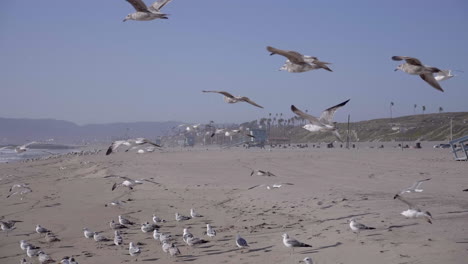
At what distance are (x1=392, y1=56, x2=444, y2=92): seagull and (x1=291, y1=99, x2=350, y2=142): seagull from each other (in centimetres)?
140

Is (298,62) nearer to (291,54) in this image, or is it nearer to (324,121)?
(291,54)

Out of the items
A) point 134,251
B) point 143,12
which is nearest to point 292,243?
point 134,251

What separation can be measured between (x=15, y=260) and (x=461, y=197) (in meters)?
10.1

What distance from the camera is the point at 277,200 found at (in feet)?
49.5

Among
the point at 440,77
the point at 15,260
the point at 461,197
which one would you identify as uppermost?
the point at 440,77

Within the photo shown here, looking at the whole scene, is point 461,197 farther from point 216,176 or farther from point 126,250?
point 216,176

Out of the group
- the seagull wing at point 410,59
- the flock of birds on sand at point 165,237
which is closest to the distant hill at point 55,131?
the flock of birds on sand at point 165,237

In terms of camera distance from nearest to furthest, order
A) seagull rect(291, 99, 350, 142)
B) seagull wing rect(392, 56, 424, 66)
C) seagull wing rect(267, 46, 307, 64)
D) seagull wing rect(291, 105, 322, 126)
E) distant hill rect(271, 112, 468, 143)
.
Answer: seagull wing rect(392, 56, 424, 66), seagull wing rect(267, 46, 307, 64), seagull wing rect(291, 105, 322, 126), seagull rect(291, 99, 350, 142), distant hill rect(271, 112, 468, 143)

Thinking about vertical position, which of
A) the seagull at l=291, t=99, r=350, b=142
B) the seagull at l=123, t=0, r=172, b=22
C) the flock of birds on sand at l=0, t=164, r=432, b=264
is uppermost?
the seagull at l=123, t=0, r=172, b=22

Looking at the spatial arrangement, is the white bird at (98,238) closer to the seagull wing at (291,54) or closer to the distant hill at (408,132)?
the seagull wing at (291,54)

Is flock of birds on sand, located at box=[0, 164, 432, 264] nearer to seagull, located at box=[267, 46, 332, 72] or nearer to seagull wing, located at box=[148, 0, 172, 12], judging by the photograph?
seagull, located at box=[267, 46, 332, 72]

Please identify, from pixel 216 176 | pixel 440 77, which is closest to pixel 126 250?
pixel 440 77

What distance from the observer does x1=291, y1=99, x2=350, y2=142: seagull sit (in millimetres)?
7832

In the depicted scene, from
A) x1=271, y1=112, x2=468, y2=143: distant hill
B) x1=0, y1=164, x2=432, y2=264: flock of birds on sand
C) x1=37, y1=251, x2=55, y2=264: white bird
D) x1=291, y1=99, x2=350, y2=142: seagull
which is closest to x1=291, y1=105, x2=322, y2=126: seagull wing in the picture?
x1=291, y1=99, x2=350, y2=142: seagull
